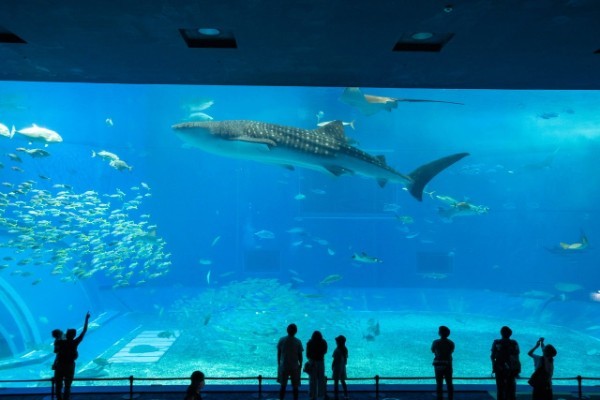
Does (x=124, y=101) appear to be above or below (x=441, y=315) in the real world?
above

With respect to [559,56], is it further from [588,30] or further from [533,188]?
[533,188]

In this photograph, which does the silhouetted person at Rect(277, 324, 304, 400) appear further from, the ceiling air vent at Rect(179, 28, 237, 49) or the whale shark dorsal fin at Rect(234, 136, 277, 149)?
the whale shark dorsal fin at Rect(234, 136, 277, 149)

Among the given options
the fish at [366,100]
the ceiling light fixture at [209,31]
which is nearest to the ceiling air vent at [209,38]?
the ceiling light fixture at [209,31]

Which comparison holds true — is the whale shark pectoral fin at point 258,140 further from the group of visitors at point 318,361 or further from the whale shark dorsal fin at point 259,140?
the group of visitors at point 318,361

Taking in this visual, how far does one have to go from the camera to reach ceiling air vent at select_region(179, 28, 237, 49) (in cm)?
408

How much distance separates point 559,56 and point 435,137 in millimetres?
30132

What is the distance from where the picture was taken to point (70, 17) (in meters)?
3.77

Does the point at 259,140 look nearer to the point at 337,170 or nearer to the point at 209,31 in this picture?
the point at 337,170

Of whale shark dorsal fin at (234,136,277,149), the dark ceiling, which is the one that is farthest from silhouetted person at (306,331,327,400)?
whale shark dorsal fin at (234,136,277,149)

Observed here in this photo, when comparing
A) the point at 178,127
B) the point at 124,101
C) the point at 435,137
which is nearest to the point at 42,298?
the point at 178,127

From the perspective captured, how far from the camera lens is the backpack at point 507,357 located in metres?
4.26

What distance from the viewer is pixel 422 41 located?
4305mm

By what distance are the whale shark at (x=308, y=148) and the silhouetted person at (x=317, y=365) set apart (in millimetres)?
3399

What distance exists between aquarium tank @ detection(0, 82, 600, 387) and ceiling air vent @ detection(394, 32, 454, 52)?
276cm
